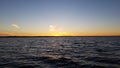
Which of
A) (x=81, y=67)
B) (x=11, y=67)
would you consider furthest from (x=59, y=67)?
(x=11, y=67)

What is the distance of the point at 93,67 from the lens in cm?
1526

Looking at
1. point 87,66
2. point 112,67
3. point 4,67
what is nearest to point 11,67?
point 4,67

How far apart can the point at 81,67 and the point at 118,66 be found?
12.0 ft

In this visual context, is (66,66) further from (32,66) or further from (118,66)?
(118,66)

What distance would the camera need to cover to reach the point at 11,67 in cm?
1501

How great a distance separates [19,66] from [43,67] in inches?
102

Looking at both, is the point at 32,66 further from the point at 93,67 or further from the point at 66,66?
the point at 93,67

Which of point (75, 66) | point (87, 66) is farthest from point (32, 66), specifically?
point (87, 66)

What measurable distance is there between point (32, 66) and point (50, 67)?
1.97 metres

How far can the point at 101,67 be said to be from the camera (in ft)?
49.7

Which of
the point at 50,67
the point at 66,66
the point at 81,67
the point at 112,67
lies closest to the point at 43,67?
the point at 50,67

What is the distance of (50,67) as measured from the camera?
587 inches

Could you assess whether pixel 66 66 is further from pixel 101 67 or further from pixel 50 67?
pixel 101 67

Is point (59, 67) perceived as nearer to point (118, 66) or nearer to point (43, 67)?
point (43, 67)
